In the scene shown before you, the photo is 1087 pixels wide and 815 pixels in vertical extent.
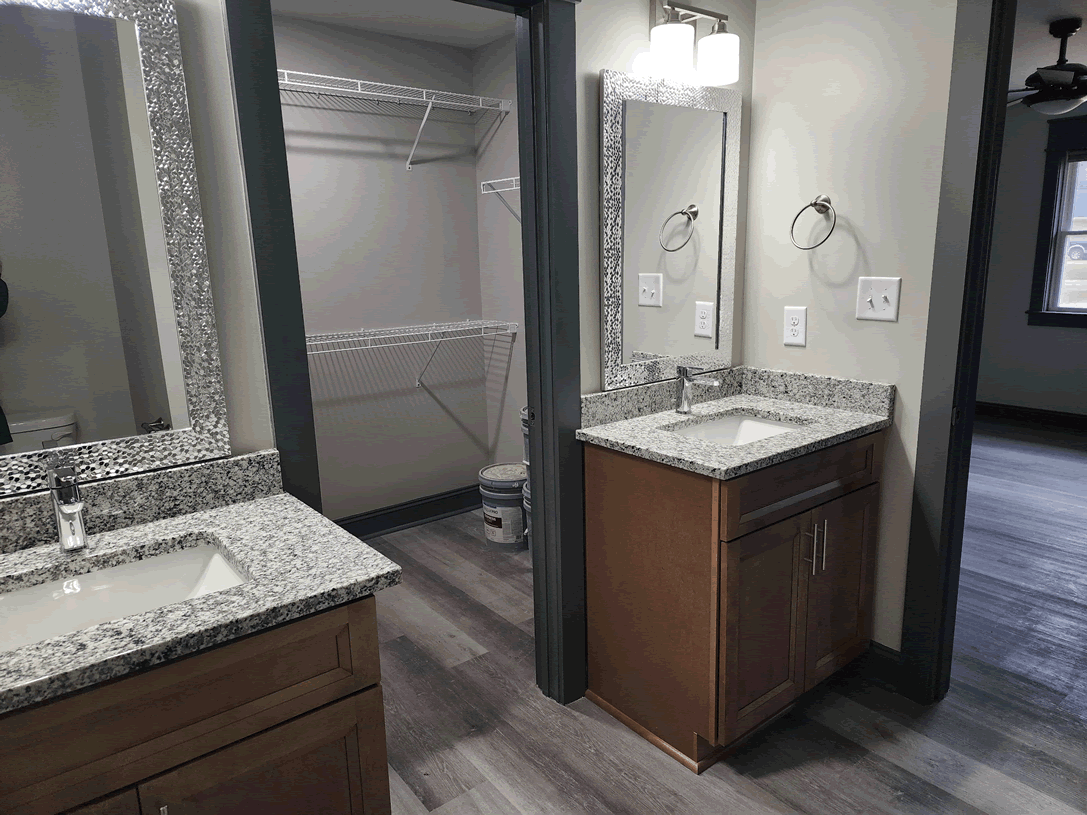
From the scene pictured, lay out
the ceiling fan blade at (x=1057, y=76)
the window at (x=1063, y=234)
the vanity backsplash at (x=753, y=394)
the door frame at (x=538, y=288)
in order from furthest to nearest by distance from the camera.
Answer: the window at (x=1063, y=234) → the ceiling fan blade at (x=1057, y=76) → the vanity backsplash at (x=753, y=394) → the door frame at (x=538, y=288)

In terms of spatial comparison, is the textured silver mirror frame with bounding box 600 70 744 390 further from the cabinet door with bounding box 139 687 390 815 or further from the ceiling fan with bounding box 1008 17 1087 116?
the ceiling fan with bounding box 1008 17 1087 116

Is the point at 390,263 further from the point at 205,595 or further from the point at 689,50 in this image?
the point at 205,595

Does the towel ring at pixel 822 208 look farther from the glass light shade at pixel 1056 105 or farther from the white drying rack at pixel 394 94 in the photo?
the glass light shade at pixel 1056 105

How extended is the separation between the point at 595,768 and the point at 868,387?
112cm

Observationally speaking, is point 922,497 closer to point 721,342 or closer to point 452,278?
point 721,342


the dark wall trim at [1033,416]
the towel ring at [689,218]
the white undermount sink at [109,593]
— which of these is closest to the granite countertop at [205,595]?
the white undermount sink at [109,593]

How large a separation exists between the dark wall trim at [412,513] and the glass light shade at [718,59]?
2.03 m

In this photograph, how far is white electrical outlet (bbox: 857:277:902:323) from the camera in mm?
1706

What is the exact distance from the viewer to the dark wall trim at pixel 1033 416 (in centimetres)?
439

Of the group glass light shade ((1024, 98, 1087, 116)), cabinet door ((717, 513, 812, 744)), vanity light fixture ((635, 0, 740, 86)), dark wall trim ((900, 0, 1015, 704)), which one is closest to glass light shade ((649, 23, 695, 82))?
vanity light fixture ((635, 0, 740, 86))

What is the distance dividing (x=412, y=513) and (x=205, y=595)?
2.16 m

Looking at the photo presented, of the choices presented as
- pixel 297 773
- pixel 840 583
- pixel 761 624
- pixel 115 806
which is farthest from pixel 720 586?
pixel 115 806

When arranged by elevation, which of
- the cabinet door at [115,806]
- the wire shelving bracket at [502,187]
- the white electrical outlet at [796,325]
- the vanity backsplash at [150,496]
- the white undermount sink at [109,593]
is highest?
the wire shelving bracket at [502,187]

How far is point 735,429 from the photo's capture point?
1.89 m
